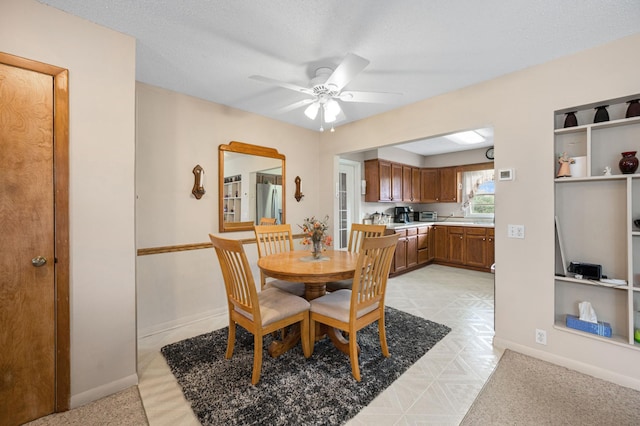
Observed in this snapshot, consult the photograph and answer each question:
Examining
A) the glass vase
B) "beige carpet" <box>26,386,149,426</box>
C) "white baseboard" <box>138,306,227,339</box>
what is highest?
the glass vase

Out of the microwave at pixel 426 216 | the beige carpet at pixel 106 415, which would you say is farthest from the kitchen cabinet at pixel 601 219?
the microwave at pixel 426 216

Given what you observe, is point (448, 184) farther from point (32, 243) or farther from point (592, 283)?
point (32, 243)

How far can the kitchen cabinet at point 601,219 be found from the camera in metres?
1.92

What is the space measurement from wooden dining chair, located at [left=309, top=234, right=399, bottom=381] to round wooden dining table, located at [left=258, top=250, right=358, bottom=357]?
0.55ft

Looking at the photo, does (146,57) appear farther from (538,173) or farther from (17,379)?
(538,173)

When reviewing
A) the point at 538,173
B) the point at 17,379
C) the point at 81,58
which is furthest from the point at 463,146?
the point at 17,379

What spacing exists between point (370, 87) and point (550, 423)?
295 centimetres

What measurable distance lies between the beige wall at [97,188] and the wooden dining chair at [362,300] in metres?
1.45

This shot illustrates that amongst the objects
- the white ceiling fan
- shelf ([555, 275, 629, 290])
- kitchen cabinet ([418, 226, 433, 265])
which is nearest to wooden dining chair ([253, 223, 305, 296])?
the white ceiling fan

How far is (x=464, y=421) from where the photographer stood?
60.9 inches

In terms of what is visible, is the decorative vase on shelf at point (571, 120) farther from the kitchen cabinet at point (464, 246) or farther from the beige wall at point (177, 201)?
the beige wall at point (177, 201)

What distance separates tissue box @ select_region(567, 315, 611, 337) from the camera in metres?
1.97

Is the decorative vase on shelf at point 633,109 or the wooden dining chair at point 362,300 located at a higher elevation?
the decorative vase on shelf at point 633,109

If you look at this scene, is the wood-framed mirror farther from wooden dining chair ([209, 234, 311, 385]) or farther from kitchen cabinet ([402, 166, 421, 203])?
kitchen cabinet ([402, 166, 421, 203])
